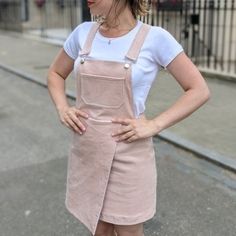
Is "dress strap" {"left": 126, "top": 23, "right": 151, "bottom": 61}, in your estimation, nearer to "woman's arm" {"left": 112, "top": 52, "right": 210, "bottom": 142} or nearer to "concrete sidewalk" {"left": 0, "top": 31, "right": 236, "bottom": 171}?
"woman's arm" {"left": 112, "top": 52, "right": 210, "bottom": 142}

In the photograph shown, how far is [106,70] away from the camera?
2.04m

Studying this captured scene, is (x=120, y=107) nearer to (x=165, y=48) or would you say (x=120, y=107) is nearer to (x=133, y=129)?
(x=133, y=129)

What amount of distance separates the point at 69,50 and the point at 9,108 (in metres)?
5.39

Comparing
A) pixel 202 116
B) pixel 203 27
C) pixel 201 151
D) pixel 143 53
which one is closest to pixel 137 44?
pixel 143 53

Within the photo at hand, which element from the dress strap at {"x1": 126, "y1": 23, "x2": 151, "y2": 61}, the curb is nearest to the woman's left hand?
the dress strap at {"x1": 126, "y1": 23, "x2": 151, "y2": 61}

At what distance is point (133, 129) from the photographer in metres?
2.07

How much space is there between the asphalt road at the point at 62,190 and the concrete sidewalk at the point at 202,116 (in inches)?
7.3

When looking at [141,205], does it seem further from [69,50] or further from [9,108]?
[9,108]

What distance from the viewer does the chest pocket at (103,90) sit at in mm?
2045

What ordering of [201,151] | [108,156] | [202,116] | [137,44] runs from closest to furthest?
[137,44], [108,156], [201,151], [202,116]

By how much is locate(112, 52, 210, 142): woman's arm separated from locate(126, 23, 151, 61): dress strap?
0.16 meters

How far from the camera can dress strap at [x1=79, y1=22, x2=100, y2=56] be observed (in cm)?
213

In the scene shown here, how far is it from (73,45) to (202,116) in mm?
4490

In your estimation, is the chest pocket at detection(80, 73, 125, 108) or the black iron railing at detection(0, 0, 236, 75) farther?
the black iron railing at detection(0, 0, 236, 75)
